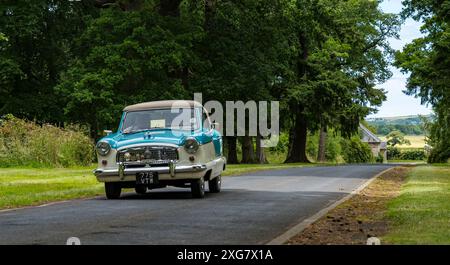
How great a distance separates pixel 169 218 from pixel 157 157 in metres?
3.89

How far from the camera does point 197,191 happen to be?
1541 centimetres

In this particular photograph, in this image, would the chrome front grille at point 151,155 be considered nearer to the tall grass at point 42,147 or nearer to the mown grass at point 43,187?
the mown grass at point 43,187

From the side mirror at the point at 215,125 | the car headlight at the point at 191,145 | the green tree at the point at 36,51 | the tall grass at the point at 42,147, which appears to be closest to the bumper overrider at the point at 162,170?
the car headlight at the point at 191,145

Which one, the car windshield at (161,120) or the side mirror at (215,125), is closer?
the car windshield at (161,120)

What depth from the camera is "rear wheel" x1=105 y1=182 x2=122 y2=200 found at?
15.4 m

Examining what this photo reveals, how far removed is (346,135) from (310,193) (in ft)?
129

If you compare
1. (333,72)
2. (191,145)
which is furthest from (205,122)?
(333,72)

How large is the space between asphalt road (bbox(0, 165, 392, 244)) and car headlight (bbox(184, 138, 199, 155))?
103 centimetres

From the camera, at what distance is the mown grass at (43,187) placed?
14961 mm

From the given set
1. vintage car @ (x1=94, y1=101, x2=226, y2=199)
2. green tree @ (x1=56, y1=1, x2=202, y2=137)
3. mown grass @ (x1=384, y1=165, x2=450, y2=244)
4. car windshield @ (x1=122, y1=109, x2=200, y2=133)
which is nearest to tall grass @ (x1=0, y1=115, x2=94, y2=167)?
green tree @ (x1=56, y1=1, x2=202, y2=137)

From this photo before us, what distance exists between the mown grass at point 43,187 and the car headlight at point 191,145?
302 cm

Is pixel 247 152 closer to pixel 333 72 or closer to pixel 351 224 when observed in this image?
pixel 333 72

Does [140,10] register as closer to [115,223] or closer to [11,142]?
[11,142]
